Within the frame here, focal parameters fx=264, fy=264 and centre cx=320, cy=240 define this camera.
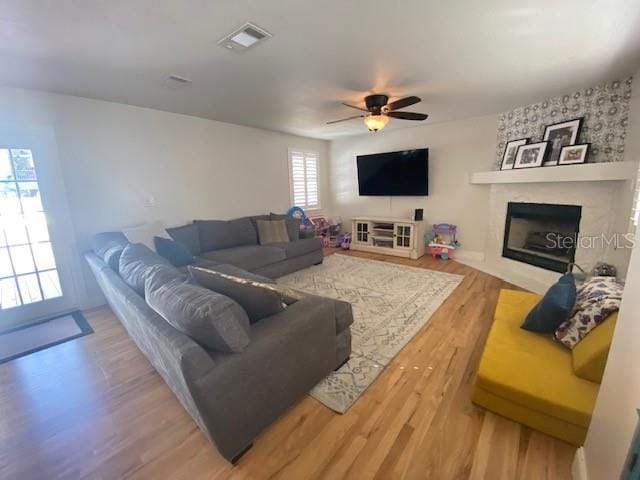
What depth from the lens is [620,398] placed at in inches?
36.8

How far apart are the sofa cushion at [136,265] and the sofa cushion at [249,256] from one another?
121cm

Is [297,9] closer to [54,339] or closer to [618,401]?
[618,401]

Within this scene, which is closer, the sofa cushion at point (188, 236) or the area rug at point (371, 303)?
the area rug at point (371, 303)

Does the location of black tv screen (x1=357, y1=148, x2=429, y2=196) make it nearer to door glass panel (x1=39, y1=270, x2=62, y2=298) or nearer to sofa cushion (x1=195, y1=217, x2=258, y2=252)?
sofa cushion (x1=195, y1=217, x2=258, y2=252)

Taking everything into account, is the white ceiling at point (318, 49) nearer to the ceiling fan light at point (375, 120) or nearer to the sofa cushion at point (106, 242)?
the ceiling fan light at point (375, 120)

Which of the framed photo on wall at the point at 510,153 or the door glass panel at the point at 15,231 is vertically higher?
the framed photo on wall at the point at 510,153

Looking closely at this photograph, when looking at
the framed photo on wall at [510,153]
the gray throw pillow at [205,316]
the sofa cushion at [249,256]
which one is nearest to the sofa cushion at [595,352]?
the gray throw pillow at [205,316]

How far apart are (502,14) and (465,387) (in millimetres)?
2431

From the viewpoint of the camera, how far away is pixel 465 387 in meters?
1.81

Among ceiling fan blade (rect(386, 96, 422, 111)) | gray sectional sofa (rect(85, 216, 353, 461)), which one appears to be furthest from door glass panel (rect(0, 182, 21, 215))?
ceiling fan blade (rect(386, 96, 422, 111))

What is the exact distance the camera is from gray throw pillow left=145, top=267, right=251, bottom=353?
1.25 meters

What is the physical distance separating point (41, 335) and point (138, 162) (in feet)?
7.04

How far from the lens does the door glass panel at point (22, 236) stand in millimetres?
2674

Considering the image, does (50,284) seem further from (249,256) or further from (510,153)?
(510,153)
